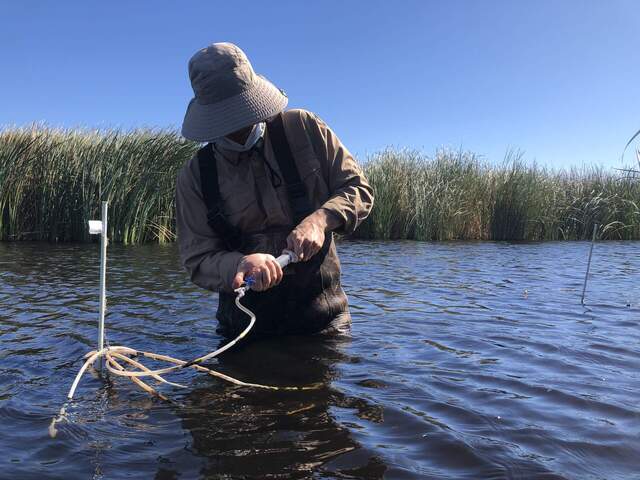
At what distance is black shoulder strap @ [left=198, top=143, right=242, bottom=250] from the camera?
3.80 m

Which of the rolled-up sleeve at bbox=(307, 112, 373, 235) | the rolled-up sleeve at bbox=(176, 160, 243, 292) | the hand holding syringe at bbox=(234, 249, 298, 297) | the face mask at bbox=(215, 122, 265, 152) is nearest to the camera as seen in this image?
the hand holding syringe at bbox=(234, 249, 298, 297)

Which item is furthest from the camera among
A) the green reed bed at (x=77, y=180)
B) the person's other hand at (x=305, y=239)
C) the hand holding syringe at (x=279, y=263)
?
the green reed bed at (x=77, y=180)

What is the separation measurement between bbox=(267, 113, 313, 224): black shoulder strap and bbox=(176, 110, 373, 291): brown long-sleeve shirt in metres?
0.04

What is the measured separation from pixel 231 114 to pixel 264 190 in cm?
63

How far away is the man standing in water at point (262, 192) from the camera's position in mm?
3428

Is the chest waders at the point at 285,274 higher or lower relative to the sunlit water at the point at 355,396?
higher

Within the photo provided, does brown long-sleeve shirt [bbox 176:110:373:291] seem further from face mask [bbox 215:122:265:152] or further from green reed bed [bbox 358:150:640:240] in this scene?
green reed bed [bbox 358:150:640:240]

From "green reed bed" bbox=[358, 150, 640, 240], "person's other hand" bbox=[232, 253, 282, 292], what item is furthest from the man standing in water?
"green reed bed" bbox=[358, 150, 640, 240]

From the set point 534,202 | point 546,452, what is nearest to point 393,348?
point 546,452

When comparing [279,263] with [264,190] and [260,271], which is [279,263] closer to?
[260,271]

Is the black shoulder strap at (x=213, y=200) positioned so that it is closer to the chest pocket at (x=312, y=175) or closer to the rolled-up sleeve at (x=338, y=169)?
the chest pocket at (x=312, y=175)

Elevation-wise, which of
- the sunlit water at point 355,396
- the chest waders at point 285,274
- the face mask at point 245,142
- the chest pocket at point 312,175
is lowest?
the sunlit water at point 355,396

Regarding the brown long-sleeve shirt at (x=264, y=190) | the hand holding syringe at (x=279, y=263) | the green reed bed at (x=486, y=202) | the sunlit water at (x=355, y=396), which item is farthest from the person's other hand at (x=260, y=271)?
the green reed bed at (x=486, y=202)

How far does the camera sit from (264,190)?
3822 mm
